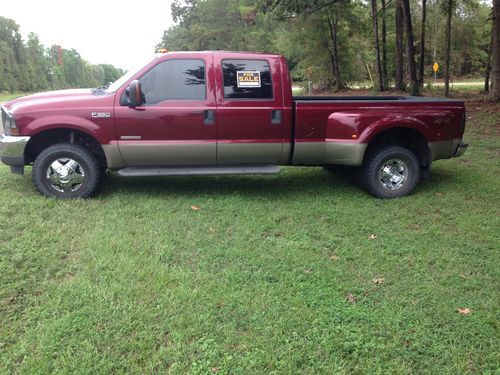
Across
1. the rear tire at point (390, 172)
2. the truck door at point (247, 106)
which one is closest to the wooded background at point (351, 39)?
the rear tire at point (390, 172)

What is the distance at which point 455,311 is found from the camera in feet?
10.8

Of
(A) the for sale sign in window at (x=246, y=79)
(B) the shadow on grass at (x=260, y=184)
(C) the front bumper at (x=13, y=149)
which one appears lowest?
(B) the shadow on grass at (x=260, y=184)

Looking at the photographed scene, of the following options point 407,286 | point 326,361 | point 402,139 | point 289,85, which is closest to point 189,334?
point 326,361

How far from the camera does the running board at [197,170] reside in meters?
5.57

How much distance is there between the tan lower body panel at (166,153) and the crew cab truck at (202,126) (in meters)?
0.01

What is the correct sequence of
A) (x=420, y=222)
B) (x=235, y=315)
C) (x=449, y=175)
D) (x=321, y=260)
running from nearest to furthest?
(x=235, y=315)
(x=321, y=260)
(x=420, y=222)
(x=449, y=175)

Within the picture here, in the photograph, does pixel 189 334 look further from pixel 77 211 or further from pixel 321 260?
pixel 77 211

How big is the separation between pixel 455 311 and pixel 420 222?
6.30 feet

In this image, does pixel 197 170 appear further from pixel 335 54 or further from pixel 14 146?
pixel 335 54

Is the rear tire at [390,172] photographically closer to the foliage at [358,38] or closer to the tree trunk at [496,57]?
the tree trunk at [496,57]

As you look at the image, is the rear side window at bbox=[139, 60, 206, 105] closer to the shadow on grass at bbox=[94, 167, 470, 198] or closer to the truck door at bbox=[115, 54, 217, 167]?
the truck door at bbox=[115, 54, 217, 167]

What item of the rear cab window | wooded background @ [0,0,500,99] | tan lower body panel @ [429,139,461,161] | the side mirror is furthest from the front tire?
wooded background @ [0,0,500,99]

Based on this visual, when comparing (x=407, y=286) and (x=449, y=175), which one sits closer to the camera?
(x=407, y=286)

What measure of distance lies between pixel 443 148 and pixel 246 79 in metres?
2.85
